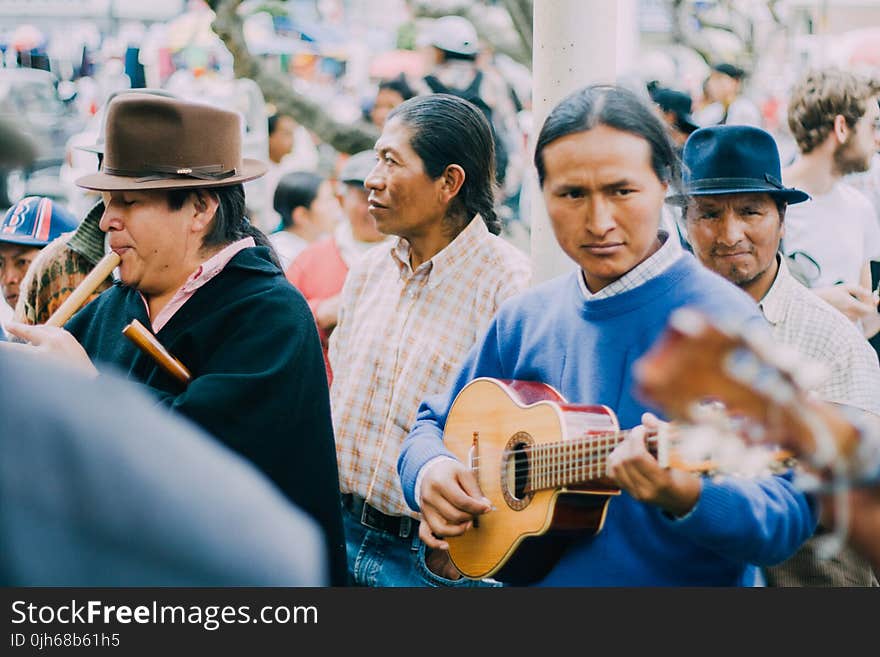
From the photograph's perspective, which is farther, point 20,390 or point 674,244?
point 674,244

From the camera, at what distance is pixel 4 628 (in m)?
2.48

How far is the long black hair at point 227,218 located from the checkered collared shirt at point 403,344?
40 centimetres

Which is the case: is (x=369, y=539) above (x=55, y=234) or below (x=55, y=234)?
below

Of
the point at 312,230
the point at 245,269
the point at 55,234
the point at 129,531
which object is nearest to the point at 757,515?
the point at 129,531

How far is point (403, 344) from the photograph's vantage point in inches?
133

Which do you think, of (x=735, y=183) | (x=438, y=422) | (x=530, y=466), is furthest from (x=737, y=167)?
(x=530, y=466)

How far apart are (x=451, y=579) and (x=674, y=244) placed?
3.99 ft

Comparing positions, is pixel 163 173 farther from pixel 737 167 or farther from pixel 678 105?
pixel 678 105

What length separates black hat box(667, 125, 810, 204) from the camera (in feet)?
10.2

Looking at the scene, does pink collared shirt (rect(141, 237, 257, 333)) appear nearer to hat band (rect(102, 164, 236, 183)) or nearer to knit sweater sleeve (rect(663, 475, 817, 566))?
hat band (rect(102, 164, 236, 183))

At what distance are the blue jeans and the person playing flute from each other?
258mm

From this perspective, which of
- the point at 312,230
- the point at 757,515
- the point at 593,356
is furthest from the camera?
the point at 312,230

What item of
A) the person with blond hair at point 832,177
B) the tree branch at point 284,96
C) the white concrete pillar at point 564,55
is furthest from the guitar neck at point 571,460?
the tree branch at point 284,96

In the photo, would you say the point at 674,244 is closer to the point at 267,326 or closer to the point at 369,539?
the point at 267,326
